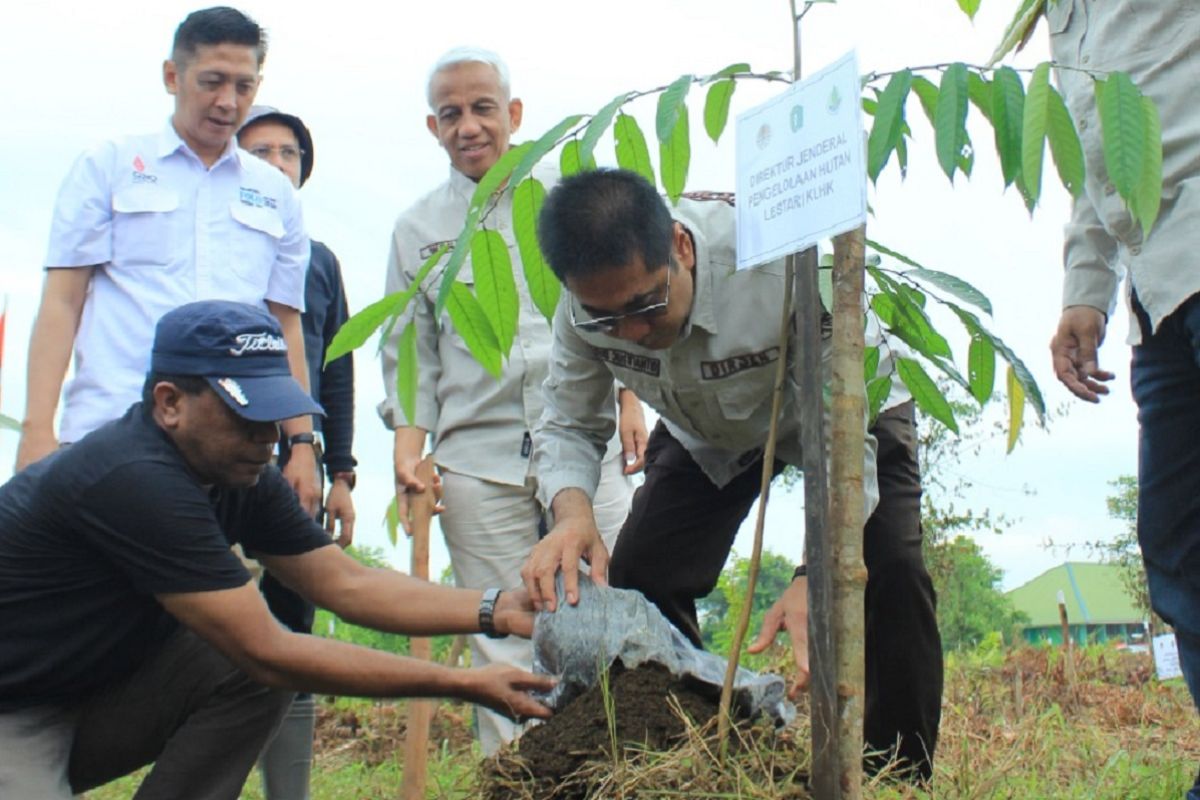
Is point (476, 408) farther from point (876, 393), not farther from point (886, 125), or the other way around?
point (886, 125)

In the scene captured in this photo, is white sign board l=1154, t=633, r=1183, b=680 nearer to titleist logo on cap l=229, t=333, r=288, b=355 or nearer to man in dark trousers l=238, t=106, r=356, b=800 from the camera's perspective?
man in dark trousers l=238, t=106, r=356, b=800

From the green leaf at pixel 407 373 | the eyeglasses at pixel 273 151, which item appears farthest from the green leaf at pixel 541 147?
the eyeglasses at pixel 273 151

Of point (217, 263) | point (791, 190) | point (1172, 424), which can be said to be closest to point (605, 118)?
point (791, 190)

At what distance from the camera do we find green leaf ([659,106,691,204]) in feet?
7.23

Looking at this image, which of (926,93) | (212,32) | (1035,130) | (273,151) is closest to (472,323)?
(926,93)

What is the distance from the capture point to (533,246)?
8.00ft

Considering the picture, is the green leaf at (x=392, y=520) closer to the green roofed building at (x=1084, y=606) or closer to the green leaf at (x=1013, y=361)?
the green leaf at (x=1013, y=361)

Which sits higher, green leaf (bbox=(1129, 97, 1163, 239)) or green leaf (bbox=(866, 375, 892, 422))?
green leaf (bbox=(1129, 97, 1163, 239))

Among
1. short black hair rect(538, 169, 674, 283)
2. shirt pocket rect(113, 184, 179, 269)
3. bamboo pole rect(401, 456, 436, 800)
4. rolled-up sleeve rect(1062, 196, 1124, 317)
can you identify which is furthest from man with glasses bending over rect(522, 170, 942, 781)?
shirt pocket rect(113, 184, 179, 269)

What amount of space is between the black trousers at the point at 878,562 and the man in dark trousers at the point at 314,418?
87 cm

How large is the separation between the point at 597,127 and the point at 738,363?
95cm

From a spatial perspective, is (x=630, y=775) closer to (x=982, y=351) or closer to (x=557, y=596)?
(x=557, y=596)

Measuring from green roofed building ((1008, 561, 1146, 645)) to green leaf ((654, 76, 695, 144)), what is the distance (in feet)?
18.7

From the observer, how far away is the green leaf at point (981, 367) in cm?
230
